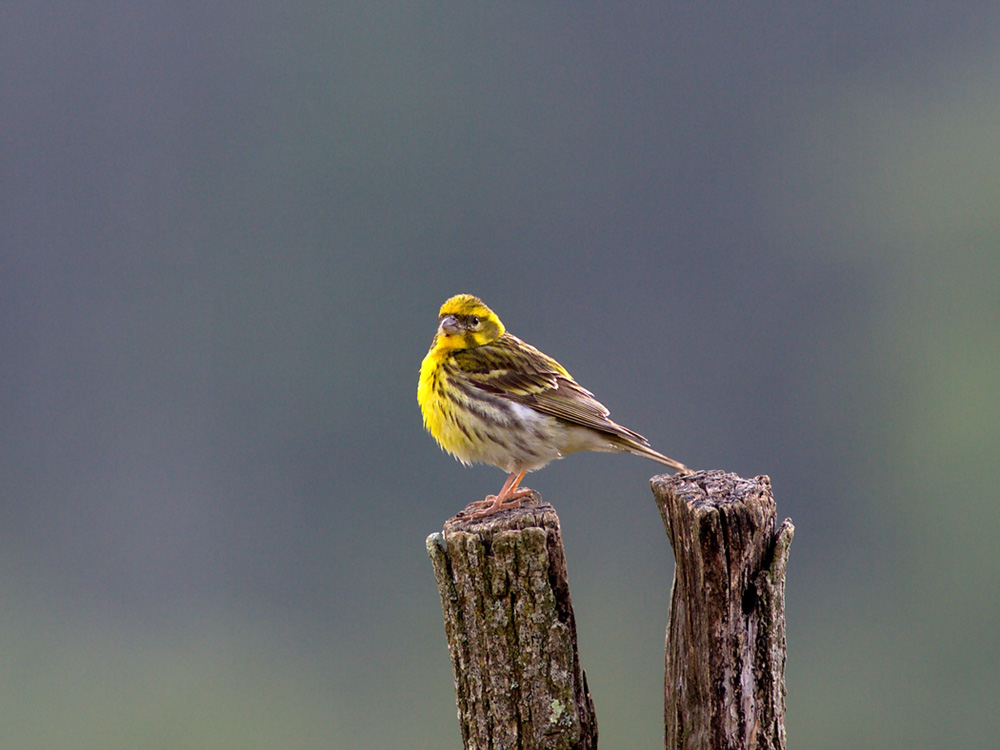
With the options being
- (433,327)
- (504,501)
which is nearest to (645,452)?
(504,501)

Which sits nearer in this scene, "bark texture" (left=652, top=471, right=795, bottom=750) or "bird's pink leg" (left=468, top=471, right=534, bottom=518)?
"bark texture" (left=652, top=471, right=795, bottom=750)

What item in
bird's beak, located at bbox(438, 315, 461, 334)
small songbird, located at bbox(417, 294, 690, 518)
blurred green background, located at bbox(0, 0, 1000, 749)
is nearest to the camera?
small songbird, located at bbox(417, 294, 690, 518)

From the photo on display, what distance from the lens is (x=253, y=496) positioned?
90.1 m

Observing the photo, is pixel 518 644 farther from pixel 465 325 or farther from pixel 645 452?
pixel 465 325

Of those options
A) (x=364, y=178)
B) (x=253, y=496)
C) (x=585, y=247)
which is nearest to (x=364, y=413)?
(x=253, y=496)

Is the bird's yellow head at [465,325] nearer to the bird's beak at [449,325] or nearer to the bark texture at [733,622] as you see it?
the bird's beak at [449,325]

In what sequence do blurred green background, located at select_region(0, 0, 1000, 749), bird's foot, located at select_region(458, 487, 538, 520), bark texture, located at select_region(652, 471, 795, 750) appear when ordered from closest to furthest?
bark texture, located at select_region(652, 471, 795, 750) < bird's foot, located at select_region(458, 487, 538, 520) < blurred green background, located at select_region(0, 0, 1000, 749)

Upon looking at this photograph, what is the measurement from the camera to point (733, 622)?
5.30 meters

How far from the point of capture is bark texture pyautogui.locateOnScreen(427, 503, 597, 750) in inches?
213

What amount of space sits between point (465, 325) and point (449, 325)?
6.0 inches

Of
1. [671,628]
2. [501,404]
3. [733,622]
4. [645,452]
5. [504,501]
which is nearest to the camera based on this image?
[733,622]

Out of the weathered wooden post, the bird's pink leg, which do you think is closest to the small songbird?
the bird's pink leg

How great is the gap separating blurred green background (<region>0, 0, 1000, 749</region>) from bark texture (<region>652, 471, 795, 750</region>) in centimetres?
4404

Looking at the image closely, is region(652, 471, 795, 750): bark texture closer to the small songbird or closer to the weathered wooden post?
the weathered wooden post
